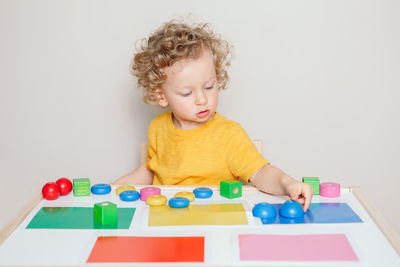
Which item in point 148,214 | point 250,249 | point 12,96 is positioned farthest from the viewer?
point 12,96

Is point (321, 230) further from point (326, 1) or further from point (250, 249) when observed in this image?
point (326, 1)

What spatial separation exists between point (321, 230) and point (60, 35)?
1.15m

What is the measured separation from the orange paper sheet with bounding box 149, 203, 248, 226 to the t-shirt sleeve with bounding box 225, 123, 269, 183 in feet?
0.81

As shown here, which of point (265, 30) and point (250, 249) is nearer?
point (250, 249)

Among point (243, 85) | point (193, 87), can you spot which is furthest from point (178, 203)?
point (243, 85)

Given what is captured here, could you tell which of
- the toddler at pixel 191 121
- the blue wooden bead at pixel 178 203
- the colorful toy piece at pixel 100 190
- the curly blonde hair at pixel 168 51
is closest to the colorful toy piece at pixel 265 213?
the blue wooden bead at pixel 178 203

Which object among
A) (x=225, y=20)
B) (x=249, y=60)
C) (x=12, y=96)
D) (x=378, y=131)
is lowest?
(x=378, y=131)

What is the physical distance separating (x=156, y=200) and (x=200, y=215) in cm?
11

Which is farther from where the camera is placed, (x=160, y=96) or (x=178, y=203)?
(x=160, y=96)

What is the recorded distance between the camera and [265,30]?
1.50 m

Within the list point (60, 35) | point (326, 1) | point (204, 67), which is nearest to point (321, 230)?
point (204, 67)

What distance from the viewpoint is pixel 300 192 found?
2.94 feet

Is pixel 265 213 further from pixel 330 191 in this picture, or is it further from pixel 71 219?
pixel 71 219

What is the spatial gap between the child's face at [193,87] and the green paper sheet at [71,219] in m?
0.37
